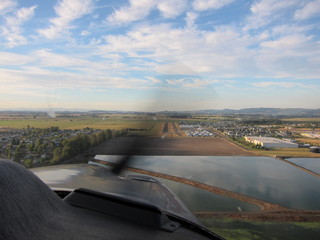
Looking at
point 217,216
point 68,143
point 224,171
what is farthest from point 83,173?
point 224,171

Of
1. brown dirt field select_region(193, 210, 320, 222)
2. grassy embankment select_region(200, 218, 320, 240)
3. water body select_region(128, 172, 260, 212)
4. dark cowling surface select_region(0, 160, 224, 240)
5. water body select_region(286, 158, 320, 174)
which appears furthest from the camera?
water body select_region(286, 158, 320, 174)

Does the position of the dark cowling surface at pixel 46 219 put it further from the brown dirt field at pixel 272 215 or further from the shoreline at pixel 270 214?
the brown dirt field at pixel 272 215

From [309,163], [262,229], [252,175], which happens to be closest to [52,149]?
[262,229]

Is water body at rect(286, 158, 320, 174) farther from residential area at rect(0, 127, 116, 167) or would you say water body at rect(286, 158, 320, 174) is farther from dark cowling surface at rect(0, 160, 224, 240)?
dark cowling surface at rect(0, 160, 224, 240)

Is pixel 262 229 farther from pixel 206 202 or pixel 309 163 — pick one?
pixel 309 163

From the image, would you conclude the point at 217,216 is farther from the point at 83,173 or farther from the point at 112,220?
the point at 112,220

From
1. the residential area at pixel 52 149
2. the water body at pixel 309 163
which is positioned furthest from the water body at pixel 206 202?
the water body at pixel 309 163

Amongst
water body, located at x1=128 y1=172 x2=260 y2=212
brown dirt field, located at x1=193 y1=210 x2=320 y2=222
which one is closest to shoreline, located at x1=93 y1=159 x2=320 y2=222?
brown dirt field, located at x1=193 y1=210 x2=320 y2=222
